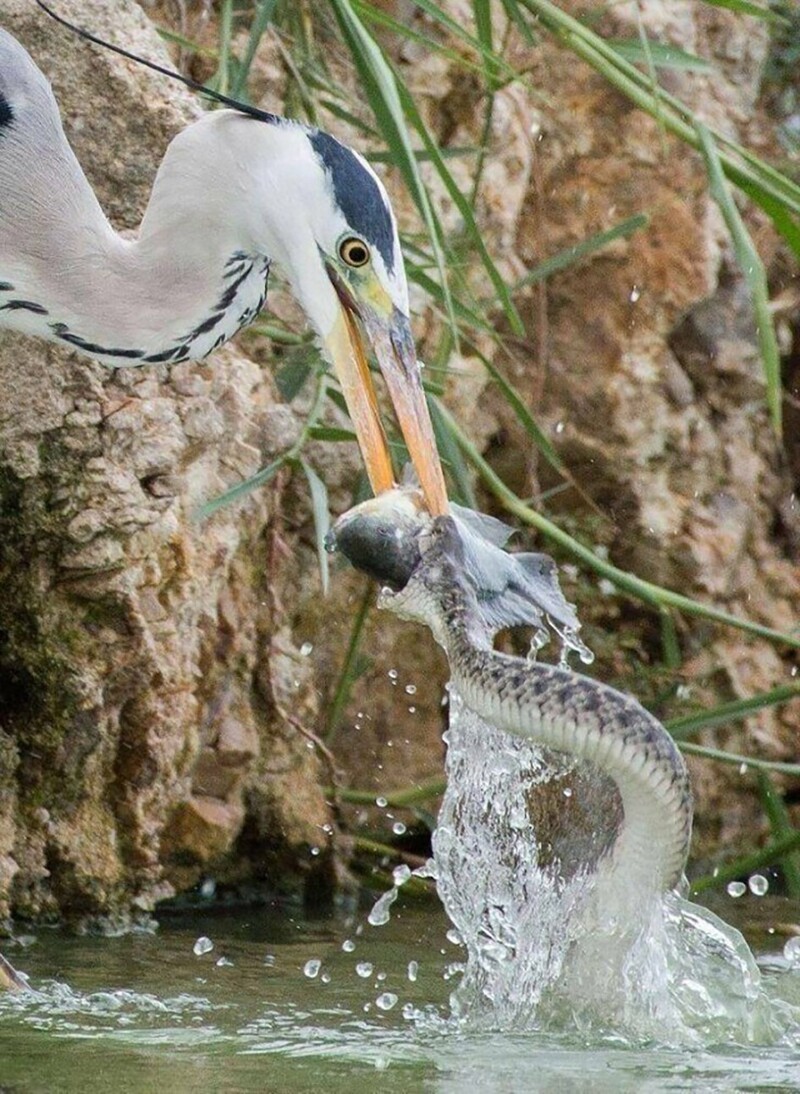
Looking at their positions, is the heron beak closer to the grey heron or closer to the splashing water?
the grey heron

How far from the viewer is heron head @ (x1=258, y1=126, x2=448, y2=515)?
2926mm

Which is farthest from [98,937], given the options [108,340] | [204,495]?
[108,340]

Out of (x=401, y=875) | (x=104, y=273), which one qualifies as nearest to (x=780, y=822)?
(x=401, y=875)

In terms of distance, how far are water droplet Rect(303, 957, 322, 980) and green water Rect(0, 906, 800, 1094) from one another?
14 mm

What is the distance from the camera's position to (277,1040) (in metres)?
2.85

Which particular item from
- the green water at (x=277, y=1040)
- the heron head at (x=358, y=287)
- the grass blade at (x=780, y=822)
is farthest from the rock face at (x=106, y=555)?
the grass blade at (x=780, y=822)

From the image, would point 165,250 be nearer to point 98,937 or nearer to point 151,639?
point 151,639

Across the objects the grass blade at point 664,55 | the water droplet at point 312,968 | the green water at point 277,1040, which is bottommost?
the green water at point 277,1040

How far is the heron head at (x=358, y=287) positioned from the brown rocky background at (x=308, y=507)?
70cm

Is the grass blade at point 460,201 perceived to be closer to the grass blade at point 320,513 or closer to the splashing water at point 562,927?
the grass blade at point 320,513

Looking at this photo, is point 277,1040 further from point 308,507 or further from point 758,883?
point 308,507

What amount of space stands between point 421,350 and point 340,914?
4.62ft

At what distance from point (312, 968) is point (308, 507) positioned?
4.50 ft

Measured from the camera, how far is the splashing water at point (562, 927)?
9.67ft
